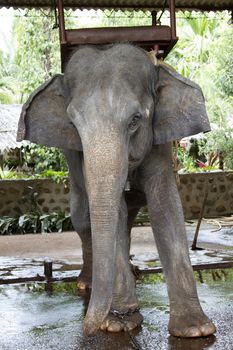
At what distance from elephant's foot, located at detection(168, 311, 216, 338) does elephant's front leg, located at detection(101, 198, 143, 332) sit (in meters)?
0.27

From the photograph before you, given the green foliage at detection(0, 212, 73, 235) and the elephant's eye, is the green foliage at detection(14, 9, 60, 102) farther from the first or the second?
the elephant's eye

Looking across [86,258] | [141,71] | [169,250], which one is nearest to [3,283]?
[86,258]

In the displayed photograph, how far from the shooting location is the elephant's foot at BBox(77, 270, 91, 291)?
5.83m

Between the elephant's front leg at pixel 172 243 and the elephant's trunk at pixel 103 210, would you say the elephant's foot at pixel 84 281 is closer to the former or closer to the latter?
the elephant's front leg at pixel 172 243

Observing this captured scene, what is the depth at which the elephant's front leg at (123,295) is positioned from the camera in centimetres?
440

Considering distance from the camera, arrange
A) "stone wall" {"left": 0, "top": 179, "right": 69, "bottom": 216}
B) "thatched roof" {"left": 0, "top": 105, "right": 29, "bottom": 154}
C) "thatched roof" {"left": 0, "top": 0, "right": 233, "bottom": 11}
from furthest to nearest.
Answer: "thatched roof" {"left": 0, "top": 105, "right": 29, "bottom": 154}, "stone wall" {"left": 0, "top": 179, "right": 69, "bottom": 216}, "thatched roof" {"left": 0, "top": 0, "right": 233, "bottom": 11}

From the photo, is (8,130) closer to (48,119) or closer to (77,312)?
(77,312)

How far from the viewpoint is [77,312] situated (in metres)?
5.02

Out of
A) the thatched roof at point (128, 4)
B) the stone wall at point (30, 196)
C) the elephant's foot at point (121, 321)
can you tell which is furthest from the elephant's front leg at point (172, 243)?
the stone wall at point (30, 196)

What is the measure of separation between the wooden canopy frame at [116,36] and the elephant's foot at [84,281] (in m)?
1.86

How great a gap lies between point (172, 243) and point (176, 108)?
2.60 ft

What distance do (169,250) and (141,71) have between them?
1.06m

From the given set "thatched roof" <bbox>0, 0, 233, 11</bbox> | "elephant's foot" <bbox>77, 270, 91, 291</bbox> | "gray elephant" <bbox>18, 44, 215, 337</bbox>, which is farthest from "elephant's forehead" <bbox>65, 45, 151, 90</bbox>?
"thatched roof" <bbox>0, 0, 233, 11</bbox>

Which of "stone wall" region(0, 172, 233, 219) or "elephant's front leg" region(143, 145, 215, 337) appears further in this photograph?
"stone wall" region(0, 172, 233, 219)
